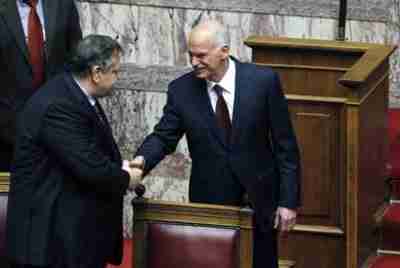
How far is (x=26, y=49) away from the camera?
744 cm

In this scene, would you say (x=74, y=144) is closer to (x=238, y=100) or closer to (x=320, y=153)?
(x=238, y=100)

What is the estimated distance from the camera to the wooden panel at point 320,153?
7504mm

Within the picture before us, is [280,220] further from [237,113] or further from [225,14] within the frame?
[225,14]

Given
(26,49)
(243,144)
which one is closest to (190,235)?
(243,144)

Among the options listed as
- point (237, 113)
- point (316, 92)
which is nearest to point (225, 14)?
point (316, 92)

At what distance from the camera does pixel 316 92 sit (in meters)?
7.54

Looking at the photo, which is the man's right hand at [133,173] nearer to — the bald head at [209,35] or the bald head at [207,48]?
the bald head at [207,48]

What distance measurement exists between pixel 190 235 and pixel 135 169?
369mm

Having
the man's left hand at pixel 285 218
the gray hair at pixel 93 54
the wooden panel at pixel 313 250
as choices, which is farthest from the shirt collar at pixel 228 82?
the wooden panel at pixel 313 250

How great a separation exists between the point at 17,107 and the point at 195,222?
1.41 m

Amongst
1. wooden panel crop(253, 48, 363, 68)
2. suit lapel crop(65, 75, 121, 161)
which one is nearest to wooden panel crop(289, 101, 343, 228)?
wooden panel crop(253, 48, 363, 68)

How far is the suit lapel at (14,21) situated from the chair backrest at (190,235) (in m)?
1.28

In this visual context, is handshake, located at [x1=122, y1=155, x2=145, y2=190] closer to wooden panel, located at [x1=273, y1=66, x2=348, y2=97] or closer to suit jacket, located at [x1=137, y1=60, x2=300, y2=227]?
suit jacket, located at [x1=137, y1=60, x2=300, y2=227]

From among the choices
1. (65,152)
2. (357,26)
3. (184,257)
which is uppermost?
(357,26)
